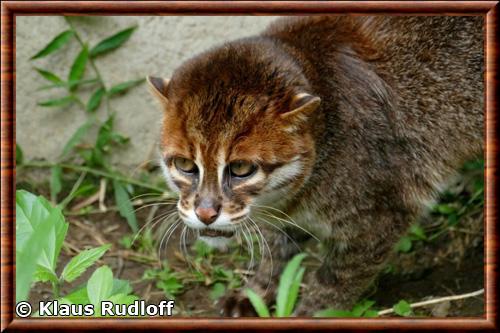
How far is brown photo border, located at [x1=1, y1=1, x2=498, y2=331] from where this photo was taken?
131 inches

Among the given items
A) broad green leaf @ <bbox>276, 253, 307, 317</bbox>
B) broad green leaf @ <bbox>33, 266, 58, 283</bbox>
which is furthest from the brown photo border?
broad green leaf @ <bbox>276, 253, 307, 317</bbox>

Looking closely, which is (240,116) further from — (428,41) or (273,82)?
(428,41)

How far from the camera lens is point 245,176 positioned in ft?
13.2

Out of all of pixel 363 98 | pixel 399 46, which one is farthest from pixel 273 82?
pixel 399 46

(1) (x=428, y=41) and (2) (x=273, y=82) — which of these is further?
(1) (x=428, y=41)

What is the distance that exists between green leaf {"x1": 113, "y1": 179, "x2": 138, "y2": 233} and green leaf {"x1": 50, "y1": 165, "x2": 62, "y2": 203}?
17.7 inches

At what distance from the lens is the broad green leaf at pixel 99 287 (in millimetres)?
3361

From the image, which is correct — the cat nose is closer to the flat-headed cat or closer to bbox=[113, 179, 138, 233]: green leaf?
the flat-headed cat

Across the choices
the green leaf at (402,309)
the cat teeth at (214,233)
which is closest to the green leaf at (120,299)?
the cat teeth at (214,233)

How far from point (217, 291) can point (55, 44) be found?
232 centimetres

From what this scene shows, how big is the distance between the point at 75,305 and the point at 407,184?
7.30 feet

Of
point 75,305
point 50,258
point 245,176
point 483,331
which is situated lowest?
point 483,331

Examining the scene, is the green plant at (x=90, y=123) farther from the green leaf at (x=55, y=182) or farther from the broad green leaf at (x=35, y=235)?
the broad green leaf at (x=35, y=235)

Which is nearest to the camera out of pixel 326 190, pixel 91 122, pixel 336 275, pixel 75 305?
pixel 75 305
